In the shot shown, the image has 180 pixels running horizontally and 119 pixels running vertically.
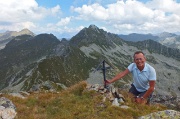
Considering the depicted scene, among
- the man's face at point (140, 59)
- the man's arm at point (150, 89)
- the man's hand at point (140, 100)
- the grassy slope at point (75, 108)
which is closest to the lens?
the grassy slope at point (75, 108)

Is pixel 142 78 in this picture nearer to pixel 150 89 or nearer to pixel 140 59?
pixel 150 89

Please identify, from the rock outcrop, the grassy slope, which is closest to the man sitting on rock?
the grassy slope

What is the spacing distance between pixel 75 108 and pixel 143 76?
15.4ft

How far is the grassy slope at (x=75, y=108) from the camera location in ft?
47.2

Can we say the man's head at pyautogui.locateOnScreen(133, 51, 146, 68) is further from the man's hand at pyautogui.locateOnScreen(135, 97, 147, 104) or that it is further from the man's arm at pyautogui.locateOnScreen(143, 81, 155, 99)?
the man's hand at pyautogui.locateOnScreen(135, 97, 147, 104)

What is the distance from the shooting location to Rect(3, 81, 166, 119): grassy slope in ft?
47.2

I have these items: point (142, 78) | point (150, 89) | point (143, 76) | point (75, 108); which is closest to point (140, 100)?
point (150, 89)

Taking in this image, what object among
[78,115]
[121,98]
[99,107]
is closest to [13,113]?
[78,115]

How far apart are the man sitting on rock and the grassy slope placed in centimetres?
70

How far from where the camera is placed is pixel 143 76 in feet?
50.5

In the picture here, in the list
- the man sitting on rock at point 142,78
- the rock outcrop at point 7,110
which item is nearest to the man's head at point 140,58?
the man sitting on rock at point 142,78

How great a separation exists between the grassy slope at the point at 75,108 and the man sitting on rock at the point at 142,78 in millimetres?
697

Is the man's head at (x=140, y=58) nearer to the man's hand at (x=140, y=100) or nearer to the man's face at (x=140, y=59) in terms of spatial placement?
the man's face at (x=140, y=59)

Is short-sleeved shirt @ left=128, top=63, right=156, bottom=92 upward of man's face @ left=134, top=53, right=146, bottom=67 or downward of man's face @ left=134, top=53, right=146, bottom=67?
downward
